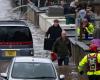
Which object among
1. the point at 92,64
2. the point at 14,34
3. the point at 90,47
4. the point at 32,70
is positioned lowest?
the point at 14,34

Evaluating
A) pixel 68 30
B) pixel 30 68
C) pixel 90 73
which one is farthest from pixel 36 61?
pixel 68 30

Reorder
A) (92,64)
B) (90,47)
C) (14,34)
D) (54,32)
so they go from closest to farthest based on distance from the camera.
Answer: (92,64) → (90,47) → (14,34) → (54,32)

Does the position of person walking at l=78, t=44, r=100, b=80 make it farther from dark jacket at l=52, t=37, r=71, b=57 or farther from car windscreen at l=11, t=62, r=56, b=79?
dark jacket at l=52, t=37, r=71, b=57

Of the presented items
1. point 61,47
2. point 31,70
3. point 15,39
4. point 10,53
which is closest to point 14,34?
point 15,39

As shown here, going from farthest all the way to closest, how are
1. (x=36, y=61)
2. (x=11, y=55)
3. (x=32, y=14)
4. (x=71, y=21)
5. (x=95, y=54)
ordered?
(x=32, y=14)
(x=71, y=21)
(x=11, y=55)
(x=36, y=61)
(x=95, y=54)

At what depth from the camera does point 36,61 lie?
16578 millimetres

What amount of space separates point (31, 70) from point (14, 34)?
675 cm

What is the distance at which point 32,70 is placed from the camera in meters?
16.2

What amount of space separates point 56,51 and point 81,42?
3120 millimetres

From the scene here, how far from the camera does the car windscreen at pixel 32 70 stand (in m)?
15.8

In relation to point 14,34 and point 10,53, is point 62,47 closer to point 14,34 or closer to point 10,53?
point 14,34

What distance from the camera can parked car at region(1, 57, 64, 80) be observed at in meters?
15.7

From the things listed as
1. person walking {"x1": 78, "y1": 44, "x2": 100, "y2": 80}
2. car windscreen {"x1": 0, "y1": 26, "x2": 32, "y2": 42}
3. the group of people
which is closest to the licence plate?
car windscreen {"x1": 0, "y1": 26, "x2": 32, "y2": 42}

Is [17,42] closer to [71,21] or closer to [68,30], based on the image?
[68,30]
